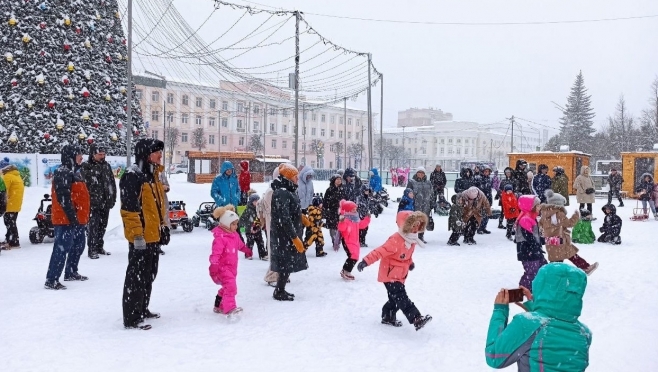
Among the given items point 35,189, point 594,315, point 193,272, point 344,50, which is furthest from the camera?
point 344,50

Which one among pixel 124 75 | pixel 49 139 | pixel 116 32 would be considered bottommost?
pixel 49 139

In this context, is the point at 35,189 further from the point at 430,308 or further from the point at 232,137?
the point at 232,137

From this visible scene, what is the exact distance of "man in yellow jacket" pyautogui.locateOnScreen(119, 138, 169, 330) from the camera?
4957 millimetres

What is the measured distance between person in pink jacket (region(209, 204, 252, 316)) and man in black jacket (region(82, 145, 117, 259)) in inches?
161

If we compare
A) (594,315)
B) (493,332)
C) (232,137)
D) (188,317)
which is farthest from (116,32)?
(232,137)

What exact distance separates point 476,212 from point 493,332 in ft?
30.1

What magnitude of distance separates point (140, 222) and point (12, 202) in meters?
6.39

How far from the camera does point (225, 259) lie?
557 centimetres

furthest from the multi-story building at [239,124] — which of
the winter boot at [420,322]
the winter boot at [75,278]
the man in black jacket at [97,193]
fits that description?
the winter boot at [420,322]

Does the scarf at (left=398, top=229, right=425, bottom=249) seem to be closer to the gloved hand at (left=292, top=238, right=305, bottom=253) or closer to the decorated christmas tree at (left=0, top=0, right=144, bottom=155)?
the gloved hand at (left=292, top=238, right=305, bottom=253)

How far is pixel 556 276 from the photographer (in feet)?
7.34

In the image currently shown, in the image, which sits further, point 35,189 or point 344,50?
point 344,50

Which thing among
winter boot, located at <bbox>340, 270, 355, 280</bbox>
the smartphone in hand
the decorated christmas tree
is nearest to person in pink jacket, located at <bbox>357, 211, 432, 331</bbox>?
winter boot, located at <bbox>340, 270, 355, 280</bbox>

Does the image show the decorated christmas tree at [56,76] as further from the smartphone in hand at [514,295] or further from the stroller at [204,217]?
the smartphone in hand at [514,295]
